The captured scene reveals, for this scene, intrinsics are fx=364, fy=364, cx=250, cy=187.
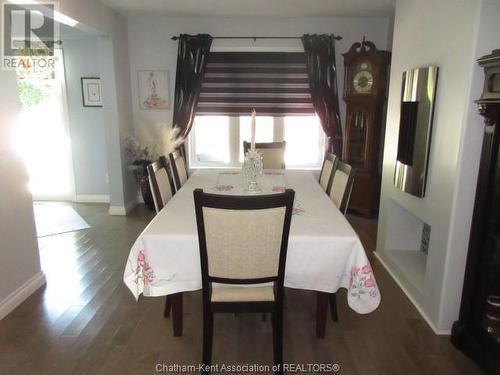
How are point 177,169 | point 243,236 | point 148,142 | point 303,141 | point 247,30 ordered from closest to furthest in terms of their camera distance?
1. point 243,236
2. point 177,169
3. point 247,30
4. point 148,142
5. point 303,141

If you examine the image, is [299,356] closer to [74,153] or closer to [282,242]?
[282,242]

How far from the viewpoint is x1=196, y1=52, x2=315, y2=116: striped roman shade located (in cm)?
458

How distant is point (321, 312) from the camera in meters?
2.17

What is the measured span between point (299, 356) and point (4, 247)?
2.06 m

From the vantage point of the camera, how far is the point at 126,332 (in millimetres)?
2285

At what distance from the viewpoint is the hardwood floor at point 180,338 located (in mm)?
2018

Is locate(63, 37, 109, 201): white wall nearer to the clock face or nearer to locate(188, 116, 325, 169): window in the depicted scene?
locate(188, 116, 325, 169): window

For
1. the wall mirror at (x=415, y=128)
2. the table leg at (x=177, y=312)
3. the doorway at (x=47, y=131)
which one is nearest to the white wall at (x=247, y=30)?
the doorway at (x=47, y=131)

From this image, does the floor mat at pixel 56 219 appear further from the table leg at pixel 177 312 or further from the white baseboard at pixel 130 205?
the table leg at pixel 177 312

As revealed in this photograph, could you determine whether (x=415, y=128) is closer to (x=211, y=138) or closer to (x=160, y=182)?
(x=160, y=182)

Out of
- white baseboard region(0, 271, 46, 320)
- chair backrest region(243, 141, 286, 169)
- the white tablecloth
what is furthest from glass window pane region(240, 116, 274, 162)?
the white tablecloth

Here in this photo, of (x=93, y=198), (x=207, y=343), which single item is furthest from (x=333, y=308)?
(x=93, y=198)

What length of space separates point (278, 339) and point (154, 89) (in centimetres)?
382

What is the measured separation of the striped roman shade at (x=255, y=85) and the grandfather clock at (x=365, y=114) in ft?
1.91
